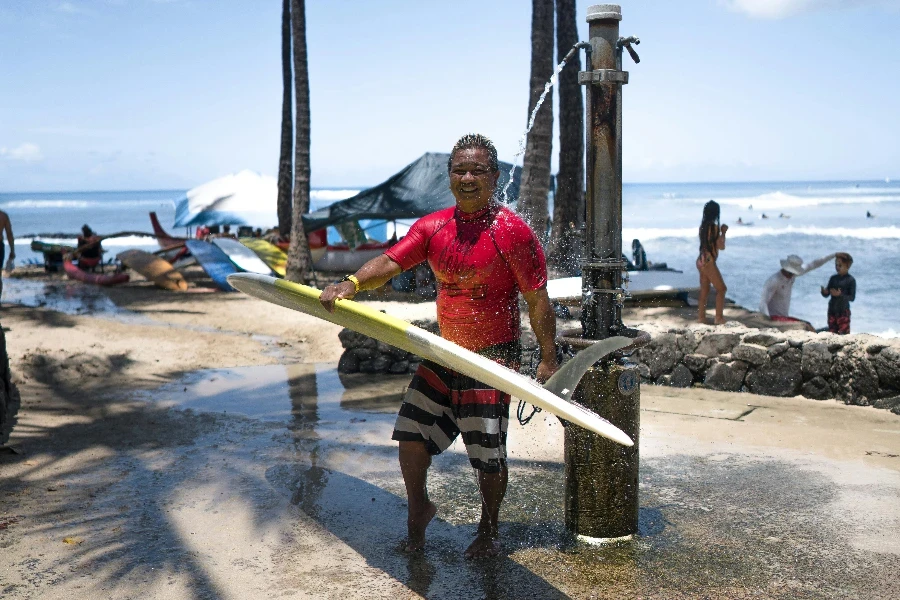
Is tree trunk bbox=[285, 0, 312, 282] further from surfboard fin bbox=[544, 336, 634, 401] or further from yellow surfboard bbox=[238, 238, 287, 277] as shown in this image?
Answer: surfboard fin bbox=[544, 336, 634, 401]

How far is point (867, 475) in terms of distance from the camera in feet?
17.0

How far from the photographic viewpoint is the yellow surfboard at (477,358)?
3.48 metres

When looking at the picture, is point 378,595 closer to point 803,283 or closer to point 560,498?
point 560,498

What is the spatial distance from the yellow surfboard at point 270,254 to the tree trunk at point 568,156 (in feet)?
20.8

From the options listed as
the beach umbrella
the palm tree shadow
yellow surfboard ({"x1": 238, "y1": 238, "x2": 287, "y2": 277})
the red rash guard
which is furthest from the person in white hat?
the beach umbrella

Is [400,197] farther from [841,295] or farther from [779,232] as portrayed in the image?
[779,232]

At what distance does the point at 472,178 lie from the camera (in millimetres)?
3863

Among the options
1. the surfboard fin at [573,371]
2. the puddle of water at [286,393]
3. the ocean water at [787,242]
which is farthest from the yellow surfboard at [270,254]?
the surfboard fin at [573,371]

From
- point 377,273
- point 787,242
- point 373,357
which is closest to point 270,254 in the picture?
point 373,357

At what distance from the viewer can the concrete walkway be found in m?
3.73

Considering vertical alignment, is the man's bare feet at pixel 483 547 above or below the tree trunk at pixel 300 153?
below

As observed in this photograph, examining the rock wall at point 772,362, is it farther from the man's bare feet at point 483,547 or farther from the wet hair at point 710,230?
the man's bare feet at point 483,547

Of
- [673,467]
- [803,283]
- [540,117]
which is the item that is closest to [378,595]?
[673,467]

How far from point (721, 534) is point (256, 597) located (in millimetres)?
2166
